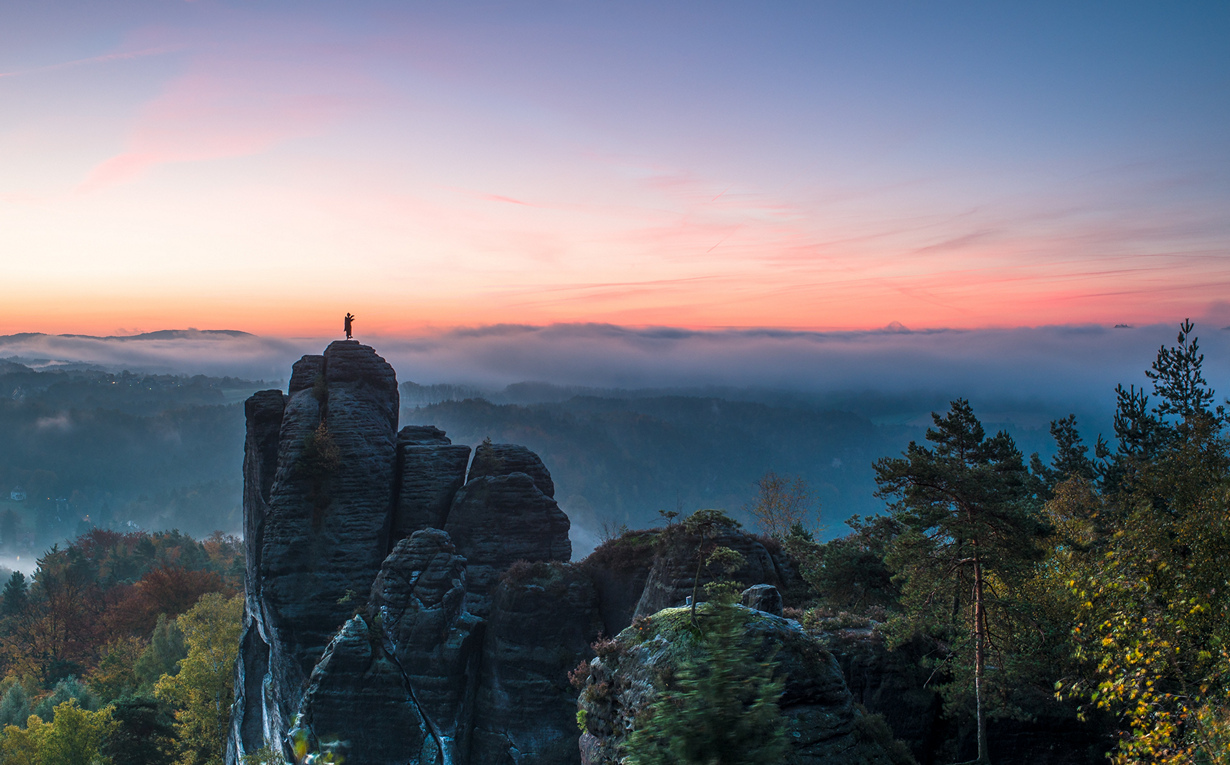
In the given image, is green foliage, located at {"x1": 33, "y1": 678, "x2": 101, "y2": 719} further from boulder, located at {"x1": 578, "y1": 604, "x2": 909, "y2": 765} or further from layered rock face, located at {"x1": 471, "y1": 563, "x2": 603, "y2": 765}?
boulder, located at {"x1": 578, "y1": 604, "x2": 909, "y2": 765}

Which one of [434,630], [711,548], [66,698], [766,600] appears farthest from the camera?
[66,698]

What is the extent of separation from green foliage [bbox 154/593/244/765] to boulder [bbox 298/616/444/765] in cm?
2377

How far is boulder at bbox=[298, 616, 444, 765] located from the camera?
99.0ft

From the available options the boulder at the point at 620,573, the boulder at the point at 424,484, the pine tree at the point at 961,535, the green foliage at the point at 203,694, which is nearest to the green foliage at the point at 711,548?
the boulder at the point at 620,573

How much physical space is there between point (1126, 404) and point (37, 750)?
8390 centimetres

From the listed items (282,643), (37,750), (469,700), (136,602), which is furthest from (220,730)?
(136,602)

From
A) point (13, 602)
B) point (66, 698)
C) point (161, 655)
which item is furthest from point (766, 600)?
point (13, 602)

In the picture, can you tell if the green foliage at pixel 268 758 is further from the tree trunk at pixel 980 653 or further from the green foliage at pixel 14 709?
the green foliage at pixel 14 709

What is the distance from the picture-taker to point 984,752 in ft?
66.1

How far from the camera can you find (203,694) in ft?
163

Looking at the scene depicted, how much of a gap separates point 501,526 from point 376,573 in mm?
8026

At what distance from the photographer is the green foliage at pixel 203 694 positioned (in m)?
47.8

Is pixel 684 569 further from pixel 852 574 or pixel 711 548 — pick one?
pixel 852 574

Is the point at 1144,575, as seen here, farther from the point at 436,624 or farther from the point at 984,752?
the point at 436,624
